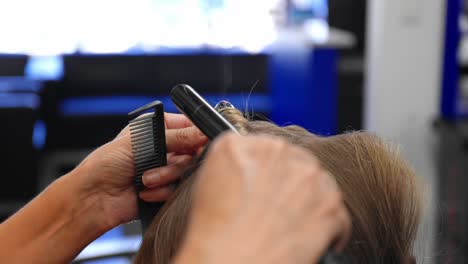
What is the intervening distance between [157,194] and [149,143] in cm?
8

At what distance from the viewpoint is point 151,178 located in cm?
86

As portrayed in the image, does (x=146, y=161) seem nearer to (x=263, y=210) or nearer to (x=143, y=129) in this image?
(x=143, y=129)

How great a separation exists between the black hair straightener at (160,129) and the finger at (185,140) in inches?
1.9

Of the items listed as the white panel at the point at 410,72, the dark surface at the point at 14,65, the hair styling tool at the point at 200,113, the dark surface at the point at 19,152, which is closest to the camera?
the hair styling tool at the point at 200,113

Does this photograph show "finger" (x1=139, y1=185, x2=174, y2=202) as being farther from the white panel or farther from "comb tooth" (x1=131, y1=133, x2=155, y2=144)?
the white panel

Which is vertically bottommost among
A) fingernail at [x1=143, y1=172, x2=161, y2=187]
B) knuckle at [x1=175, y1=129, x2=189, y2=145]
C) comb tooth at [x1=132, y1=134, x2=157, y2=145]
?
fingernail at [x1=143, y1=172, x2=161, y2=187]

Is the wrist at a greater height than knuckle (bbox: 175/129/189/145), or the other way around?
knuckle (bbox: 175/129/189/145)

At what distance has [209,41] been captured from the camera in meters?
4.67

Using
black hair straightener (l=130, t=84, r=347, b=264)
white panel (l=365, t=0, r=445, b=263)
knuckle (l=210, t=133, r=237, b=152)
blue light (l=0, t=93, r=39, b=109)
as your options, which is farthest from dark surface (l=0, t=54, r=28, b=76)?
knuckle (l=210, t=133, r=237, b=152)

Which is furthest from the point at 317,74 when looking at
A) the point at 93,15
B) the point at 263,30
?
the point at 93,15

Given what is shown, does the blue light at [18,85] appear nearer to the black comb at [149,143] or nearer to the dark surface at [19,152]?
the dark surface at [19,152]

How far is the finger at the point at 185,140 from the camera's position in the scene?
35.5 inches

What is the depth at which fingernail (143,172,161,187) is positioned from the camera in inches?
33.6

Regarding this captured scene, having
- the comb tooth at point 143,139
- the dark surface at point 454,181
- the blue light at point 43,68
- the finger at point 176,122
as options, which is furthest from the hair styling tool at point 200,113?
the blue light at point 43,68
